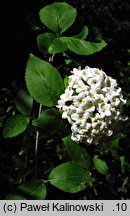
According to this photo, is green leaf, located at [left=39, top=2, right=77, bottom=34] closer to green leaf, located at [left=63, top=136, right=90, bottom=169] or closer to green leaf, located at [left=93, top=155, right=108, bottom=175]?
green leaf, located at [left=63, top=136, right=90, bottom=169]

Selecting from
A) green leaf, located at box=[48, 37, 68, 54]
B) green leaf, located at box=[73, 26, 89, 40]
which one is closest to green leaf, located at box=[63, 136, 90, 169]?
green leaf, located at box=[48, 37, 68, 54]

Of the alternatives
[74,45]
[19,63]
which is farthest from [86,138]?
[19,63]

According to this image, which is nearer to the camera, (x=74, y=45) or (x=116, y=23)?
(x=74, y=45)

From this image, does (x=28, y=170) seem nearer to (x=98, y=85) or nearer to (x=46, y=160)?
(x=46, y=160)

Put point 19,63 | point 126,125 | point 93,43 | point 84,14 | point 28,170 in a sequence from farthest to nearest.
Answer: point 84,14
point 19,63
point 126,125
point 28,170
point 93,43

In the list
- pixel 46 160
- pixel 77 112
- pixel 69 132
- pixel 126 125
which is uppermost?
pixel 77 112

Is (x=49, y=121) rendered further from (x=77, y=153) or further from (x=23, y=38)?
(x=23, y=38)

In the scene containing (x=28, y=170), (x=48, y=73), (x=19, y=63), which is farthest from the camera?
(x=19, y=63)
